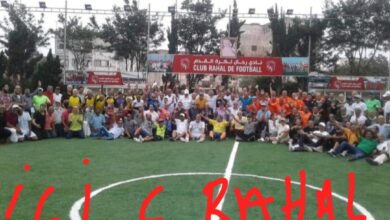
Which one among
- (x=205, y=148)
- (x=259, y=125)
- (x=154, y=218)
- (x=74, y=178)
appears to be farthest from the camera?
(x=259, y=125)

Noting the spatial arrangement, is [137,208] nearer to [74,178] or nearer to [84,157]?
[74,178]

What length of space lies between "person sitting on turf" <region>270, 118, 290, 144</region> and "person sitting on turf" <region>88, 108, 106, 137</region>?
6056 mm

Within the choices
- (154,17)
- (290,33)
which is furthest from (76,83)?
(290,33)

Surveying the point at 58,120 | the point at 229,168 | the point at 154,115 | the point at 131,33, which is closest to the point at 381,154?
the point at 229,168

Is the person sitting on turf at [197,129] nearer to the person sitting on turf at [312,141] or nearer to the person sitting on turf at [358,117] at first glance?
the person sitting on turf at [312,141]

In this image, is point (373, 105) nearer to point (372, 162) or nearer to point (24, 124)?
point (372, 162)

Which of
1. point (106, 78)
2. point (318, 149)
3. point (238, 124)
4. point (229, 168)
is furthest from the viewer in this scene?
point (106, 78)

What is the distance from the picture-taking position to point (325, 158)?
12.7 m

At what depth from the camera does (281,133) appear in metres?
15.8

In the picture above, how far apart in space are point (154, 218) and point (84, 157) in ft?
19.6

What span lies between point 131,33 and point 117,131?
94.9ft

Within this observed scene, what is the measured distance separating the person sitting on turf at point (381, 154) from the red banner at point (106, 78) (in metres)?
20.7

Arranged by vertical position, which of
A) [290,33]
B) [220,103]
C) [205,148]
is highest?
[290,33]

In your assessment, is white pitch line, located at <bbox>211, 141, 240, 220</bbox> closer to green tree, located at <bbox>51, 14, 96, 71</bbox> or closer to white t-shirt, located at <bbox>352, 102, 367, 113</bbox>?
white t-shirt, located at <bbox>352, 102, 367, 113</bbox>
